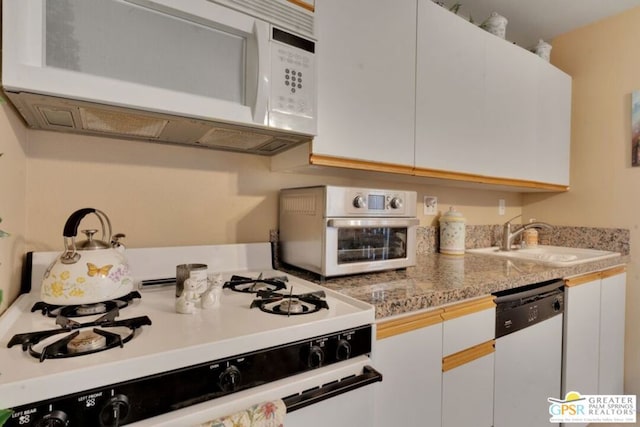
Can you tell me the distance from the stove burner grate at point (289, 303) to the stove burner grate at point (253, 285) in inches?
2.9

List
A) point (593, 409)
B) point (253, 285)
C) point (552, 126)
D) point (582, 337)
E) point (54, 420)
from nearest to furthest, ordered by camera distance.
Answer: point (54, 420), point (253, 285), point (582, 337), point (593, 409), point (552, 126)

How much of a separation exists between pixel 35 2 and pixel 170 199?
0.65 meters

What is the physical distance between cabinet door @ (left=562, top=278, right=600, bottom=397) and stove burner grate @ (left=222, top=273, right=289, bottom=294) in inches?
53.6

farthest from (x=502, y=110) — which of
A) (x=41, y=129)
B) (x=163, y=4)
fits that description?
(x=41, y=129)

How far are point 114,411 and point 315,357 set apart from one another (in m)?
0.39

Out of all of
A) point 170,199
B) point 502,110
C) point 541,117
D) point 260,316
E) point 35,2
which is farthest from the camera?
point 541,117

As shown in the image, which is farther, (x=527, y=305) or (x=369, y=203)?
(x=527, y=305)

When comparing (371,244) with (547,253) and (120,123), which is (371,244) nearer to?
(120,123)

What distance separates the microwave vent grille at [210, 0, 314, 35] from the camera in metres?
0.92

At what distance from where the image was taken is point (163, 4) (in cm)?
81

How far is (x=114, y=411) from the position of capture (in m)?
0.52

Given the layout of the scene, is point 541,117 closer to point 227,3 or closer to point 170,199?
point 227,3

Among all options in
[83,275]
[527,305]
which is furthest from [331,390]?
[527,305]

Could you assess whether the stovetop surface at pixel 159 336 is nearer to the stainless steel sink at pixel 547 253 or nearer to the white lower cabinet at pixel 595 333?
the white lower cabinet at pixel 595 333
